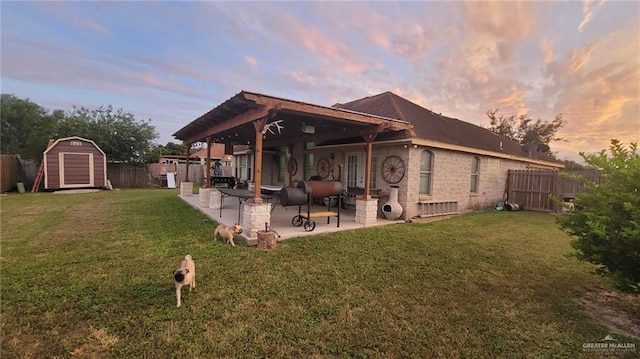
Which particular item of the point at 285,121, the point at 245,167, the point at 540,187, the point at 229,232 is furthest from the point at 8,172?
the point at 540,187

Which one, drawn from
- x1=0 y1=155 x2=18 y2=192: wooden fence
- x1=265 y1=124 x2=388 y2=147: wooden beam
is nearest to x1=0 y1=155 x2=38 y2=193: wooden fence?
x1=0 y1=155 x2=18 y2=192: wooden fence

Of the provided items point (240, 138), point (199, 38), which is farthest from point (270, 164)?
point (199, 38)

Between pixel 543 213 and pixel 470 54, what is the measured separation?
7.04 metres

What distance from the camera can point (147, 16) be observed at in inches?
344

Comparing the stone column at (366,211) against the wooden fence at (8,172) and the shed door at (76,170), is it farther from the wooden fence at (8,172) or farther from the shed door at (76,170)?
the wooden fence at (8,172)

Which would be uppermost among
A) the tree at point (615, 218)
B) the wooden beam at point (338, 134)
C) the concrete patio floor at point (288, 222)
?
the wooden beam at point (338, 134)

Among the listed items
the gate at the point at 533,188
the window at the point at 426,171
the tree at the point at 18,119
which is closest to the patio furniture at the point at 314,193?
the window at the point at 426,171

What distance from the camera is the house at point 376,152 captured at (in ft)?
20.6

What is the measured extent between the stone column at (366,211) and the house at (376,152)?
0.09 feet

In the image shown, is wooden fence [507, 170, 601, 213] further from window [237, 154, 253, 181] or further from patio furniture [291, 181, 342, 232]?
window [237, 154, 253, 181]

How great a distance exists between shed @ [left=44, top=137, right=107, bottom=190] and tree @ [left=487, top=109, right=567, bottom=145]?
3421 centimetres

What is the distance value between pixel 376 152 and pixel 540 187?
8.05 metres

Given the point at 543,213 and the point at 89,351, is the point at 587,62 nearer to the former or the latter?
the point at 543,213

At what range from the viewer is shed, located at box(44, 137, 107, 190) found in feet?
45.9
